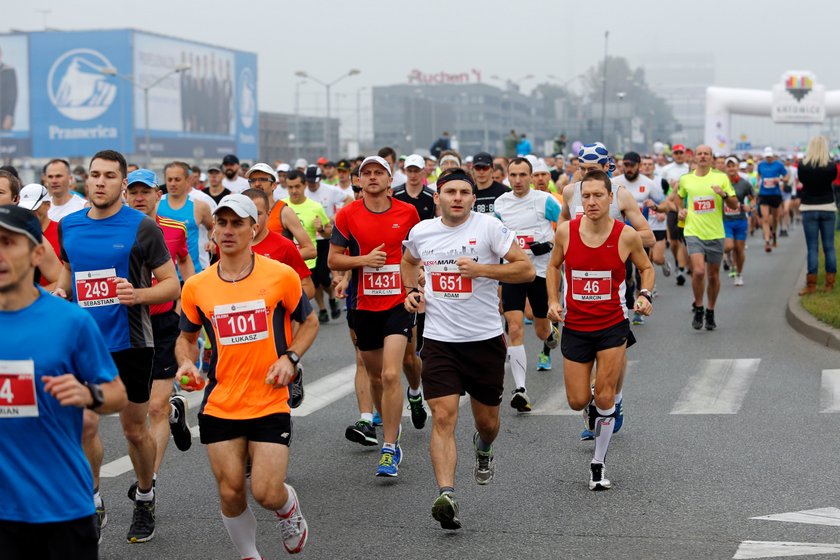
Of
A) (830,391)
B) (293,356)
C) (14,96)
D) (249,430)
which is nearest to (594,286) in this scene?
(293,356)

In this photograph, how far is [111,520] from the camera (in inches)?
289

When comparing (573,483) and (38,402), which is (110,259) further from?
(573,483)

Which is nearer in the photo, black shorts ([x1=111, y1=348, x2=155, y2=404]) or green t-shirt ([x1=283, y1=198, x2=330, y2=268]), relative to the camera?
black shorts ([x1=111, y1=348, x2=155, y2=404])

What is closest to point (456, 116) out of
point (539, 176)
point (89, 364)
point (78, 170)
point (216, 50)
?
point (216, 50)

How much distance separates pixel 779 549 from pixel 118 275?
366cm

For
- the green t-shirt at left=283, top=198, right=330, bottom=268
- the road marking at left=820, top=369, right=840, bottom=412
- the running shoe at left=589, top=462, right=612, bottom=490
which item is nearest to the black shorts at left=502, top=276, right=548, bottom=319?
the road marking at left=820, top=369, right=840, bottom=412

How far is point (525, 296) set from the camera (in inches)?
442

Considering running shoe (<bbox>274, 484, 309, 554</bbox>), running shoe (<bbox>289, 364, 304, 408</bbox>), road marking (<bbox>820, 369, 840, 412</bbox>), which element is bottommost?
road marking (<bbox>820, 369, 840, 412</bbox>)

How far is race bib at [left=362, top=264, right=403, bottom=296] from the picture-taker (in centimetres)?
877

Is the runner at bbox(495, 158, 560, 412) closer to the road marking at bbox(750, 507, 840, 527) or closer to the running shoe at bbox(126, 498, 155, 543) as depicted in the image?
the road marking at bbox(750, 507, 840, 527)

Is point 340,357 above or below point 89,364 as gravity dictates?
below

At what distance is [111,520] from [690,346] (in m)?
8.38

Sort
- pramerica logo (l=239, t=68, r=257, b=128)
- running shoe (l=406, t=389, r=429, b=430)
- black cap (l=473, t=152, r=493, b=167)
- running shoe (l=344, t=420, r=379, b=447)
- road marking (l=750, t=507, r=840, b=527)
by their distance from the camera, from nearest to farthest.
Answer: road marking (l=750, t=507, r=840, b=527)
running shoe (l=344, t=420, r=379, b=447)
running shoe (l=406, t=389, r=429, b=430)
black cap (l=473, t=152, r=493, b=167)
pramerica logo (l=239, t=68, r=257, b=128)

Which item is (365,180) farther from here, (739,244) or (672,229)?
(672,229)
